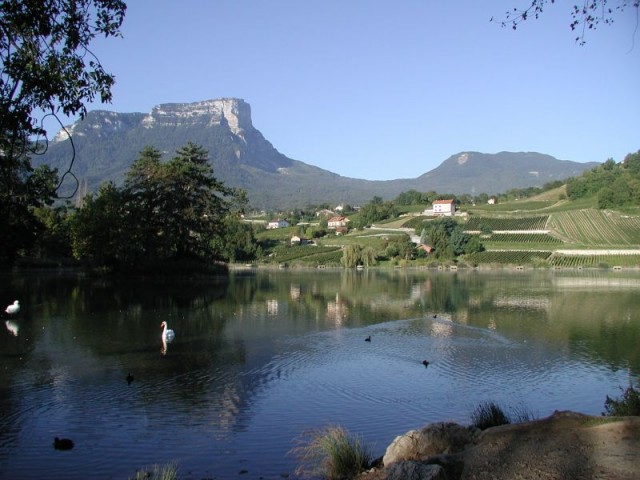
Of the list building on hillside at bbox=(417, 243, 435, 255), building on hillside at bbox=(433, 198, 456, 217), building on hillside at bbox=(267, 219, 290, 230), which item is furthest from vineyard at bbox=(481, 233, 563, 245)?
building on hillside at bbox=(267, 219, 290, 230)

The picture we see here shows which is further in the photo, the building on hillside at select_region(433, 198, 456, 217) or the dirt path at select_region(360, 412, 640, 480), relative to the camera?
the building on hillside at select_region(433, 198, 456, 217)

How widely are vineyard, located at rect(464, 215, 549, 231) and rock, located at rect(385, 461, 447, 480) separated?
409 ft

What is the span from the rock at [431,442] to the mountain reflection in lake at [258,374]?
2.36 m

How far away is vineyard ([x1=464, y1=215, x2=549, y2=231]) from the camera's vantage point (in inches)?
5084

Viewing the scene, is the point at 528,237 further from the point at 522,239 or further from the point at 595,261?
the point at 595,261

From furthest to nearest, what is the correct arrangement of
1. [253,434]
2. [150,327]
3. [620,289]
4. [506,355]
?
[620,289], [150,327], [506,355], [253,434]

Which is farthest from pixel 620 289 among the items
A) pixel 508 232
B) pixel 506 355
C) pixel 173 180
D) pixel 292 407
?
pixel 508 232

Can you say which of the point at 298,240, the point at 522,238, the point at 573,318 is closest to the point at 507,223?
the point at 522,238

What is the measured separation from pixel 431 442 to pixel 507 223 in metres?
130

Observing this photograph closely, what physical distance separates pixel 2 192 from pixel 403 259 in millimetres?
100617

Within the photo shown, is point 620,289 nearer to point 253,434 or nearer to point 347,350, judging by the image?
point 347,350

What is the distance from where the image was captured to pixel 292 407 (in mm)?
16062

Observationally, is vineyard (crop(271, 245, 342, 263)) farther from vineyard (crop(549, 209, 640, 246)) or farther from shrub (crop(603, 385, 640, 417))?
shrub (crop(603, 385, 640, 417))

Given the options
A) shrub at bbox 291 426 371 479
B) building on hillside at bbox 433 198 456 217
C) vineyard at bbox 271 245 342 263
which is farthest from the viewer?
building on hillside at bbox 433 198 456 217
